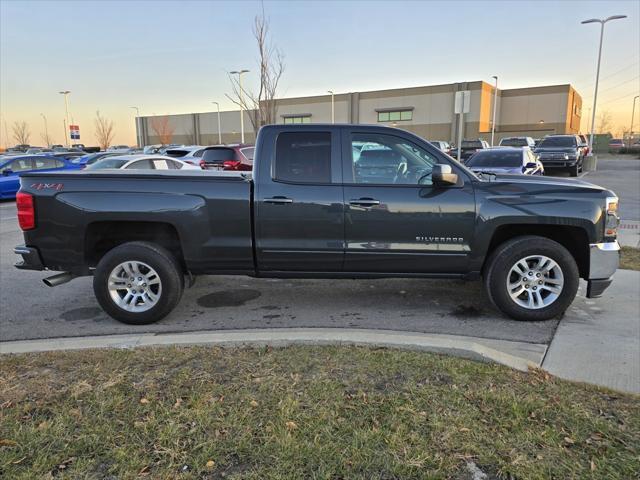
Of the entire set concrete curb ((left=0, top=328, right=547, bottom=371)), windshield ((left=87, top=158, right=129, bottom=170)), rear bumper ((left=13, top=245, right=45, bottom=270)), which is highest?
windshield ((left=87, top=158, right=129, bottom=170))

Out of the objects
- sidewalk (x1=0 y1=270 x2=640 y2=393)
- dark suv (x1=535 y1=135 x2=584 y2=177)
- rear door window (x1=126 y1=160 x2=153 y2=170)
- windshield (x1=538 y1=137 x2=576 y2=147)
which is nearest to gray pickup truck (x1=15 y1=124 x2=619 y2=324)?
sidewalk (x1=0 y1=270 x2=640 y2=393)

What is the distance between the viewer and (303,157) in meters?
4.78

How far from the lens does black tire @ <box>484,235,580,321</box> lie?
15.3 feet

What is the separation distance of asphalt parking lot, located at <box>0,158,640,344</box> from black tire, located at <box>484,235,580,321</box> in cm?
13

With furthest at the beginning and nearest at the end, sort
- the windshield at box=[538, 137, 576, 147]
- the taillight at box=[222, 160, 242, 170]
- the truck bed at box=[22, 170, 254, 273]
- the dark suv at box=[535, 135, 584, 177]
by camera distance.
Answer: the windshield at box=[538, 137, 576, 147] → the dark suv at box=[535, 135, 584, 177] → the taillight at box=[222, 160, 242, 170] → the truck bed at box=[22, 170, 254, 273]

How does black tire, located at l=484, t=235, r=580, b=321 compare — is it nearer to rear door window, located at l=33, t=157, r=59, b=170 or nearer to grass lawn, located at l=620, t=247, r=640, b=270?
grass lawn, located at l=620, t=247, r=640, b=270

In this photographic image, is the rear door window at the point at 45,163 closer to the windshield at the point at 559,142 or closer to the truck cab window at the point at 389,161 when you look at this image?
the truck cab window at the point at 389,161

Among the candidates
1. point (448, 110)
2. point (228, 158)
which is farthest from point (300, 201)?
point (448, 110)

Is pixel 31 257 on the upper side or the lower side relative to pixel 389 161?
lower

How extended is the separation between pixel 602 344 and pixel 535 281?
811mm

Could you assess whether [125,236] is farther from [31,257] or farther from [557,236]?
[557,236]

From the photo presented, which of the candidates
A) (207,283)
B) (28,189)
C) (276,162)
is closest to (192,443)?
(276,162)

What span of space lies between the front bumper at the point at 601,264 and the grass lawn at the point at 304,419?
1.71 metres

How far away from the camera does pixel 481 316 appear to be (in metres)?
5.01
